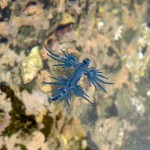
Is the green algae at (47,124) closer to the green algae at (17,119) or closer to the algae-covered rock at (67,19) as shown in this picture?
the green algae at (17,119)

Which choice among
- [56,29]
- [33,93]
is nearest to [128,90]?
[56,29]

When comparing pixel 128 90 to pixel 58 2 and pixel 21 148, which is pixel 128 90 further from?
pixel 21 148

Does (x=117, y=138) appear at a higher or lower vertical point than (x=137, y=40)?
lower

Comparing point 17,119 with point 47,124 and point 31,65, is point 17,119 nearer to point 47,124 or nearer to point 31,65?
point 47,124

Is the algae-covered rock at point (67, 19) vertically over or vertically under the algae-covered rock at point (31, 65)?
over

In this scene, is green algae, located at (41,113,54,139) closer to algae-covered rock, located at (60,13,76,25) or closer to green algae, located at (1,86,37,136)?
green algae, located at (1,86,37,136)

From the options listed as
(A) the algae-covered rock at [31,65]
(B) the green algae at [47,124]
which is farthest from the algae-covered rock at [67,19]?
(B) the green algae at [47,124]

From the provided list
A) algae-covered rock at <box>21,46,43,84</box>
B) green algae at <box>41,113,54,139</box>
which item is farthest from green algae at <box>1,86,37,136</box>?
algae-covered rock at <box>21,46,43,84</box>

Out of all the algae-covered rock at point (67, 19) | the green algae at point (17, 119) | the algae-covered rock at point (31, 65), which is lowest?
the green algae at point (17, 119)
